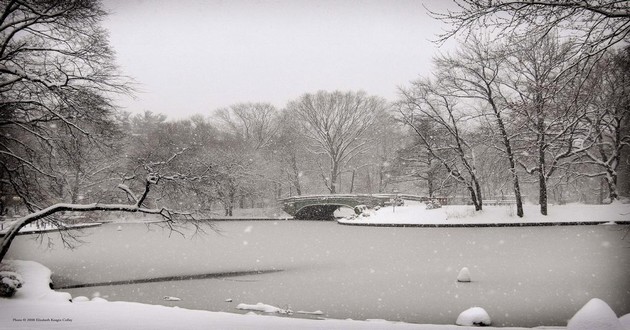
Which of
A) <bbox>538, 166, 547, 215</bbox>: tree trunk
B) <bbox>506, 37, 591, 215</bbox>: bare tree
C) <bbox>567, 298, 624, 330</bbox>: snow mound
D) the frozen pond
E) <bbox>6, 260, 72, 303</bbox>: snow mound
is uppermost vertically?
<bbox>506, 37, 591, 215</bbox>: bare tree

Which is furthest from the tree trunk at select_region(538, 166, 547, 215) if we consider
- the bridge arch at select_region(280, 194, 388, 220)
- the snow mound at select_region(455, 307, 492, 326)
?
the snow mound at select_region(455, 307, 492, 326)

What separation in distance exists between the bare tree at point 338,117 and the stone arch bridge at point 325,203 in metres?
3.52

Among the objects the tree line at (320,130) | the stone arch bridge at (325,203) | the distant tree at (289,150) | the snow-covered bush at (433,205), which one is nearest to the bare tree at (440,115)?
the tree line at (320,130)

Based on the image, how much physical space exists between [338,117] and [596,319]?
42864mm

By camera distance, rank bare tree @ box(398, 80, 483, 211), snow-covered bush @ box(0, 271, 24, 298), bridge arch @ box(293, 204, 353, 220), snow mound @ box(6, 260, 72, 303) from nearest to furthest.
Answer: snow-covered bush @ box(0, 271, 24, 298), snow mound @ box(6, 260, 72, 303), bare tree @ box(398, 80, 483, 211), bridge arch @ box(293, 204, 353, 220)

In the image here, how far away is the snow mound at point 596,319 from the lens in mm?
5336

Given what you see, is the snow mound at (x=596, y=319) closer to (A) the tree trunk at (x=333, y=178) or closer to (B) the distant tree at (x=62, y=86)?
(B) the distant tree at (x=62, y=86)

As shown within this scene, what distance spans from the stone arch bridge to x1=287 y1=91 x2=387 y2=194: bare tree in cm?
352

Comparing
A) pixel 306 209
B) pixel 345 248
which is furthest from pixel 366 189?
pixel 345 248

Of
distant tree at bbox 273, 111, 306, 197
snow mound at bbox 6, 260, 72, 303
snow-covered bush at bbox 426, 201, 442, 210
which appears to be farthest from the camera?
distant tree at bbox 273, 111, 306, 197

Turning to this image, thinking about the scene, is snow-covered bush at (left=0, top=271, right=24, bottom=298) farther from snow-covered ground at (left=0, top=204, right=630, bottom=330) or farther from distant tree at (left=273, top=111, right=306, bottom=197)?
distant tree at (left=273, top=111, right=306, bottom=197)

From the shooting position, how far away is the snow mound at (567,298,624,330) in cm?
534

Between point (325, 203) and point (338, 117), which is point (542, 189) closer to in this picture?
point (325, 203)

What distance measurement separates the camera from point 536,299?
10.2 meters
